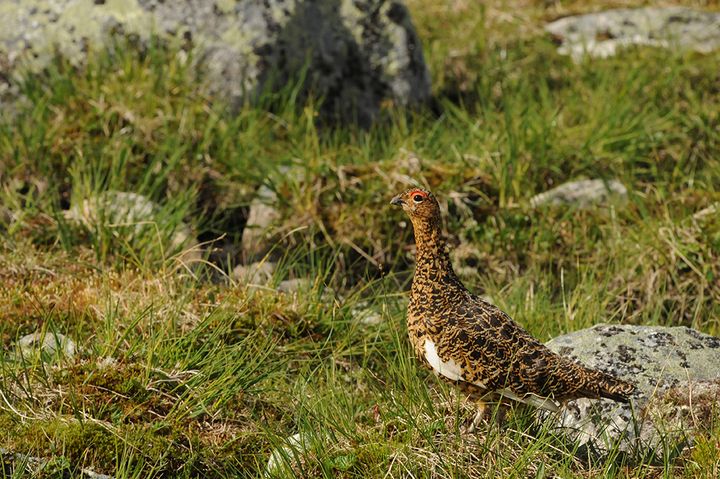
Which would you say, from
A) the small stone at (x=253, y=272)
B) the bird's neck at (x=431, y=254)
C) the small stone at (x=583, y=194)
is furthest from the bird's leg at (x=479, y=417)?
the small stone at (x=583, y=194)

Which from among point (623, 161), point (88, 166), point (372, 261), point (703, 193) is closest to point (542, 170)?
point (623, 161)

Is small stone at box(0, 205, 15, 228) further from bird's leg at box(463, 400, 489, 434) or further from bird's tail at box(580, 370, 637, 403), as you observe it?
bird's tail at box(580, 370, 637, 403)

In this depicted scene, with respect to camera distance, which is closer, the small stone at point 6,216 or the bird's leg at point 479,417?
the bird's leg at point 479,417

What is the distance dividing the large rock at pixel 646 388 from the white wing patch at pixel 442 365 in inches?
18.6

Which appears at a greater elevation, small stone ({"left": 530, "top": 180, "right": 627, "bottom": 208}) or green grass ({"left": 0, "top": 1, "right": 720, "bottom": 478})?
green grass ({"left": 0, "top": 1, "right": 720, "bottom": 478})

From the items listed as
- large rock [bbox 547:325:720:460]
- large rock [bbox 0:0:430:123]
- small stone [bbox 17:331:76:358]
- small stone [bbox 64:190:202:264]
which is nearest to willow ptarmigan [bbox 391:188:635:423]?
large rock [bbox 547:325:720:460]

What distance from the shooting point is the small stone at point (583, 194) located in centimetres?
671

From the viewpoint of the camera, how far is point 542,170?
6.94m

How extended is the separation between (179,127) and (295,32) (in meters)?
1.33

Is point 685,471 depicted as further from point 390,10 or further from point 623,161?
point 390,10

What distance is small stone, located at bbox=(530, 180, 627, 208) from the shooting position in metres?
6.71

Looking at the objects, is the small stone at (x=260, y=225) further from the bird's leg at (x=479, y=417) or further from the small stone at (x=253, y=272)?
the bird's leg at (x=479, y=417)

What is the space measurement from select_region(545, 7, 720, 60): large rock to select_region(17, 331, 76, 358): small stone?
18.3 feet

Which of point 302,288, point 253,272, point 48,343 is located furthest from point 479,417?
point 48,343
